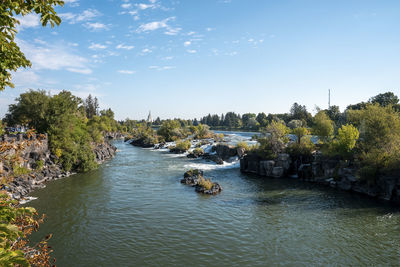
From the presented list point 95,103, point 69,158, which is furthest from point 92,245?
point 95,103

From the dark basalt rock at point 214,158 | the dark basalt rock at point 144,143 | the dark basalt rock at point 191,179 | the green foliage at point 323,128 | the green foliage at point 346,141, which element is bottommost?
the dark basalt rock at point 191,179

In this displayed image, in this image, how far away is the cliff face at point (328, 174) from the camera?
92.9 ft

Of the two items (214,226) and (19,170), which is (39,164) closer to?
(19,170)

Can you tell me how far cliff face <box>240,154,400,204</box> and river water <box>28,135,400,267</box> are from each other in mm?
2031

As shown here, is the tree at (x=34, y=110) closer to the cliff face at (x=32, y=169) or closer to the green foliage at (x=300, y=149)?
the cliff face at (x=32, y=169)

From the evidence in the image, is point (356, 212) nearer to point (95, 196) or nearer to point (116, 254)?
point (116, 254)

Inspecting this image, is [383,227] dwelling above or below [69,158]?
below

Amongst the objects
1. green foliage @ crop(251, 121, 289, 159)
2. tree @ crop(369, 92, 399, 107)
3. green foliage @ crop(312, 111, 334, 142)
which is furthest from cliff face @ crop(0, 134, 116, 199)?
tree @ crop(369, 92, 399, 107)

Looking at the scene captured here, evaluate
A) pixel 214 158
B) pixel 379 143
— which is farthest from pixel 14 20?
pixel 214 158

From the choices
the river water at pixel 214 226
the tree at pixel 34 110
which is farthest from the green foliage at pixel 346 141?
the tree at pixel 34 110

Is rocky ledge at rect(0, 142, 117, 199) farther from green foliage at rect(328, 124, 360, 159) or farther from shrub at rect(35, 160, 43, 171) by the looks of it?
green foliage at rect(328, 124, 360, 159)

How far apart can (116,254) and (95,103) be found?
14678cm

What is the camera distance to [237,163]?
174ft

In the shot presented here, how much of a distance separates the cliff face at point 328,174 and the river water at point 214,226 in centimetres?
203
